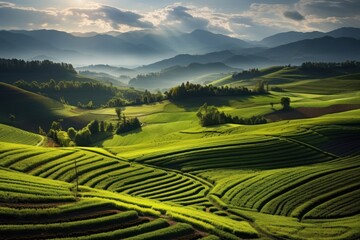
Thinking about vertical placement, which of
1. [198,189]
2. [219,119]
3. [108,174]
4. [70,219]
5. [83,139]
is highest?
[219,119]

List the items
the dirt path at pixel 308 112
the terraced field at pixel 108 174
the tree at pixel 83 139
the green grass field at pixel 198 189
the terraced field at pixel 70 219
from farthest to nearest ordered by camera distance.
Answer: the dirt path at pixel 308 112 < the tree at pixel 83 139 < the terraced field at pixel 108 174 < the green grass field at pixel 198 189 < the terraced field at pixel 70 219

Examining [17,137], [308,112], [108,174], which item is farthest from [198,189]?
[308,112]

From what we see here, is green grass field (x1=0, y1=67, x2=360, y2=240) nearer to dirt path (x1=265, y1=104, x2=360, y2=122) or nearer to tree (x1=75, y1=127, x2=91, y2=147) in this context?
dirt path (x1=265, y1=104, x2=360, y2=122)

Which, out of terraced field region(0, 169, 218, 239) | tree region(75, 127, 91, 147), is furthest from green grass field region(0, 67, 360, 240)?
tree region(75, 127, 91, 147)

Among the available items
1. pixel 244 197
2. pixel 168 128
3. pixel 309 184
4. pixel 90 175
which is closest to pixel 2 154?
pixel 90 175

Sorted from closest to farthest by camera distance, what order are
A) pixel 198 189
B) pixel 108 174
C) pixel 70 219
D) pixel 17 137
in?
pixel 70 219 → pixel 198 189 → pixel 108 174 → pixel 17 137

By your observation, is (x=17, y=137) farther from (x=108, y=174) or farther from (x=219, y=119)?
(x=108, y=174)

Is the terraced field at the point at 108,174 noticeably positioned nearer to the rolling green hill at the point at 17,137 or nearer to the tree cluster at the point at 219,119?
the rolling green hill at the point at 17,137

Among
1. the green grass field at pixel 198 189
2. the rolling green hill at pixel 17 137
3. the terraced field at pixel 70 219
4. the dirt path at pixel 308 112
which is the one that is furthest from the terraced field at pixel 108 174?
the dirt path at pixel 308 112
